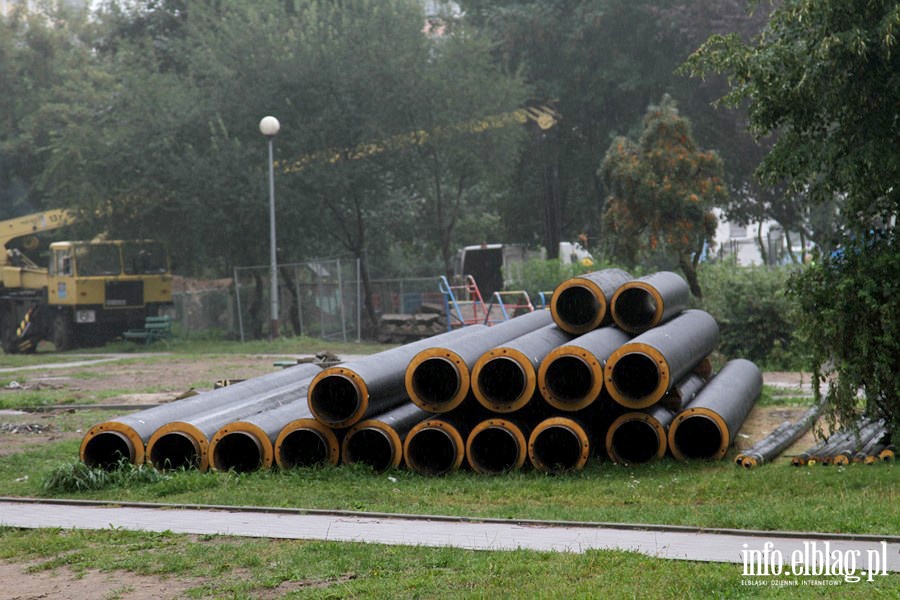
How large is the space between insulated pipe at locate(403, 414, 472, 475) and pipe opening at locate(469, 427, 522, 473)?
0.45ft

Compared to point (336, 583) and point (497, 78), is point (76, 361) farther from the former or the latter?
point (336, 583)

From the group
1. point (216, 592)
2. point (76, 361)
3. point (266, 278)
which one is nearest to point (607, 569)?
point (216, 592)

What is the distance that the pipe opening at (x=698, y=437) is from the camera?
11.7 metres

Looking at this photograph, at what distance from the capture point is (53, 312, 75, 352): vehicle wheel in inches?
1409

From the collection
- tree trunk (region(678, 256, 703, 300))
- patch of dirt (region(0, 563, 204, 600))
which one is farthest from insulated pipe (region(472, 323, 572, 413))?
tree trunk (region(678, 256, 703, 300))

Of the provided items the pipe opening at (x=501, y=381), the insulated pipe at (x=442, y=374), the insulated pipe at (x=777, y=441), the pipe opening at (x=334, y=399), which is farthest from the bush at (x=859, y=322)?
the pipe opening at (x=334, y=399)

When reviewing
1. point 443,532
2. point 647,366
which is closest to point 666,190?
point 647,366

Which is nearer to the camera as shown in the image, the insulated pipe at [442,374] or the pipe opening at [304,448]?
the insulated pipe at [442,374]

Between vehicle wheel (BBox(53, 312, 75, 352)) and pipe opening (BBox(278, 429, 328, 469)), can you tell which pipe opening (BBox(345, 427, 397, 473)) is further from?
vehicle wheel (BBox(53, 312, 75, 352))

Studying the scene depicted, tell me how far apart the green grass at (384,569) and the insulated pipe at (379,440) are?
3073 mm

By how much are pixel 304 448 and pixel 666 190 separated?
13.2 metres

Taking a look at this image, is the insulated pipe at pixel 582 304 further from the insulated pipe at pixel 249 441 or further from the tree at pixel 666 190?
the tree at pixel 666 190

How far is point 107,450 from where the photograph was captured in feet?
38.9

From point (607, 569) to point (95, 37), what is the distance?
5049 centimetres
